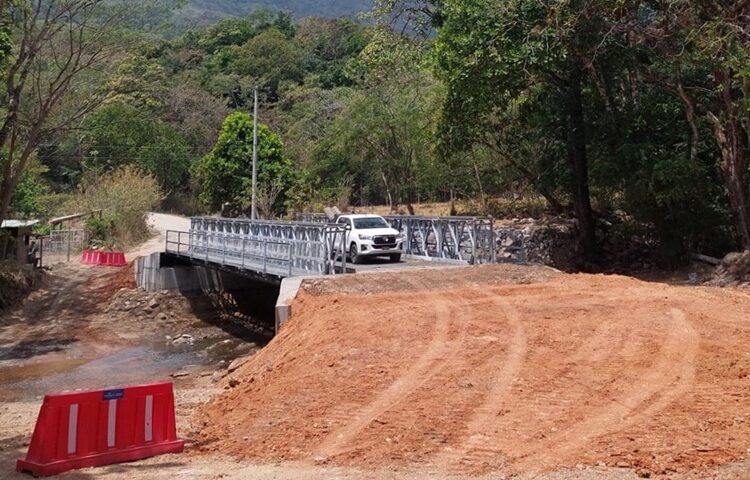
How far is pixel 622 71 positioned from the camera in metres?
29.9

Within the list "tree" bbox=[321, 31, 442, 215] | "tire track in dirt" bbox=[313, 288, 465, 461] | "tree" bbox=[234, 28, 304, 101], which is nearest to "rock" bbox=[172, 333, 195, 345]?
"tire track in dirt" bbox=[313, 288, 465, 461]

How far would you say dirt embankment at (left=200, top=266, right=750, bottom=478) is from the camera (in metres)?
8.57

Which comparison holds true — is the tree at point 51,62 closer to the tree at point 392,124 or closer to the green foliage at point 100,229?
the tree at point 392,124

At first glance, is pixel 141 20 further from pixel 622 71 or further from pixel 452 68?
pixel 622 71

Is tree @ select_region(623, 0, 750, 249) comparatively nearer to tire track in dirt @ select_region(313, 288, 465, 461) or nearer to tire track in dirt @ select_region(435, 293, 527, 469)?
tire track in dirt @ select_region(435, 293, 527, 469)

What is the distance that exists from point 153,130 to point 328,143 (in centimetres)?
2647

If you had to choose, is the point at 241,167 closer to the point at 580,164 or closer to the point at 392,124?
the point at 392,124

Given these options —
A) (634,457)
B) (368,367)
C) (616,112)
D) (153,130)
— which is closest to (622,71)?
(616,112)

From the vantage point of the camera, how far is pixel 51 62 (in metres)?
26.5

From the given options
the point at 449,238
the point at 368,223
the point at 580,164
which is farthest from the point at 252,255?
the point at 580,164

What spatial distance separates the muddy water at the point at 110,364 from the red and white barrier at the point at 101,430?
1094 centimetres

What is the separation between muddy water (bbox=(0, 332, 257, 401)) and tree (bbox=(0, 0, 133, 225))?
5139mm

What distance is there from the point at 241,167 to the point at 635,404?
48.2 metres

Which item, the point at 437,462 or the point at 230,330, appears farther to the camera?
the point at 230,330
